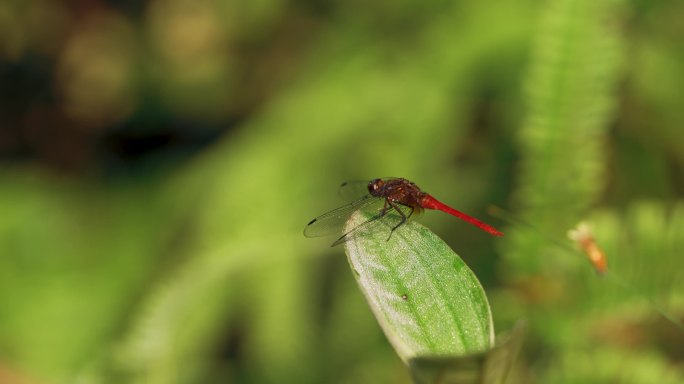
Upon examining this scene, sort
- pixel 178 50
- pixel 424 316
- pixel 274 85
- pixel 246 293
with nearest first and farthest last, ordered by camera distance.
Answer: pixel 424 316, pixel 246 293, pixel 274 85, pixel 178 50

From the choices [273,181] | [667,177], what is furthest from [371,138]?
[667,177]

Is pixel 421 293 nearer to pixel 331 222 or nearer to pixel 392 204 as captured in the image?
pixel 392 204

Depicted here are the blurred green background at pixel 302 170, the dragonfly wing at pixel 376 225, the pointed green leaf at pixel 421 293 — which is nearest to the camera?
the pointed green leaf at pixel 421 293

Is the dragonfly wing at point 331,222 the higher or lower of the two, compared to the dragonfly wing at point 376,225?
higher

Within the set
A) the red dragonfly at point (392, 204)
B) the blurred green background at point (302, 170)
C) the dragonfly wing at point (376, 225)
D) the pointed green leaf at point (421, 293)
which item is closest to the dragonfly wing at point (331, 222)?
the red dragonfly at point (392, 204)

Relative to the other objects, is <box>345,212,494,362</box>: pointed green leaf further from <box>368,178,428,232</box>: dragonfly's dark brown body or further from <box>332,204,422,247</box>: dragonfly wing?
<box>368,178,428,232</box>: dragonfly's dark brown body

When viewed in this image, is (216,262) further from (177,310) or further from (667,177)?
(667,177)

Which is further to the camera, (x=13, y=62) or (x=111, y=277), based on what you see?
(x=13, y=62)

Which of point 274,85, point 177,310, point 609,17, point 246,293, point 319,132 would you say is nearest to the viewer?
point 609,17

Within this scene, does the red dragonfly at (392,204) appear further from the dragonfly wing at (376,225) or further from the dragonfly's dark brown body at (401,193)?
the dragonfly wing at (376,225)
